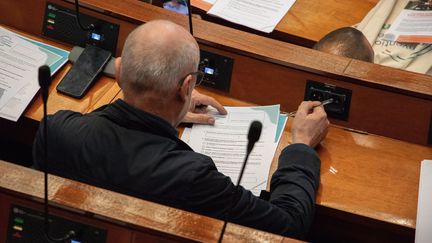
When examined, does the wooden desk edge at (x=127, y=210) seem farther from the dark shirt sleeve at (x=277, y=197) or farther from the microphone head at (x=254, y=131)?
the microphone head at (x=254, y=131)

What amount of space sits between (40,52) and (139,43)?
0.66 metres

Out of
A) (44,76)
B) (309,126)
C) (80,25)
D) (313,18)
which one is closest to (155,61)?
(44,76)

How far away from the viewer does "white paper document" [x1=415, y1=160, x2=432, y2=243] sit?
1.49 meters

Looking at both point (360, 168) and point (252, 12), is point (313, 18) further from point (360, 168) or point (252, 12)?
point (360, 168)

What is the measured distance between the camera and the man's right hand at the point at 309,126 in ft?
5.71

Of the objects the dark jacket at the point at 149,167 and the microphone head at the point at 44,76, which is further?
the dark jacket at the point at 149,167

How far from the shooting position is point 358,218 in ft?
5.22

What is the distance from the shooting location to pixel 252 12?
91.4 inches

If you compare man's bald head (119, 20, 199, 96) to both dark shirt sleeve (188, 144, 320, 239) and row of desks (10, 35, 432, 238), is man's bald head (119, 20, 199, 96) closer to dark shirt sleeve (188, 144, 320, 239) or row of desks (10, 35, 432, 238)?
dark shirt sleeve (188, 144, 320, 239)

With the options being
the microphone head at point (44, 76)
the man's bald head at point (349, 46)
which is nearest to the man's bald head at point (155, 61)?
the microphone head at point (44, 76)

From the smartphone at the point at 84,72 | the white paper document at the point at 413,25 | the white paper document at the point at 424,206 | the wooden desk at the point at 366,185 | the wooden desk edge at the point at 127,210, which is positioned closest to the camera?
the wooden desk edge at the point at 127,210

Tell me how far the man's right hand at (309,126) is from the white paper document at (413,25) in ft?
2.13

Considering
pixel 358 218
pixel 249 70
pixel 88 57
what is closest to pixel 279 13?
pixel 249 70

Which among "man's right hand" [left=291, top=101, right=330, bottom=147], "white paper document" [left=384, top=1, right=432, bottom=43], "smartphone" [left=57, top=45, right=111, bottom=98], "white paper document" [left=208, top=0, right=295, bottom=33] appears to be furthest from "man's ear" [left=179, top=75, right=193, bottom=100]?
"white paper document" [left=384, top=1, right=432, bottom=43]
